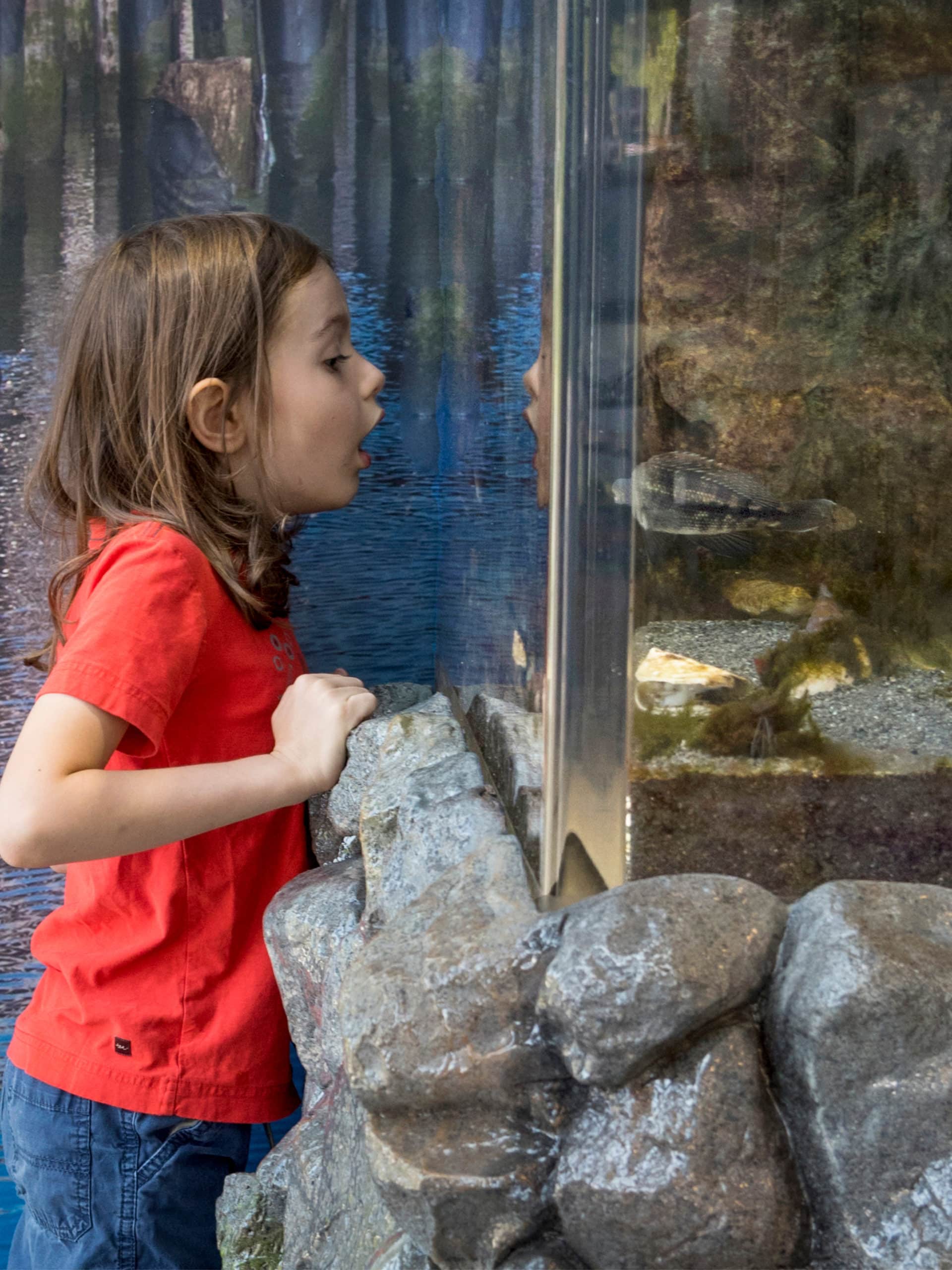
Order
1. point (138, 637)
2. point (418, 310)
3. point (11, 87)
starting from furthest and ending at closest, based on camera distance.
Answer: point (418, 310)
point (11, 87)
point (138, 637)

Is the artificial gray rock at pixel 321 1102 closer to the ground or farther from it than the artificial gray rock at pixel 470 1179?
closer to the ground

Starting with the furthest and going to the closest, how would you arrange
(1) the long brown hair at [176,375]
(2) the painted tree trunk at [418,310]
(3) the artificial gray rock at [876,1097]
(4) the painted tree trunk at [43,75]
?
(2) the painted tree trunk at [418,310] < (4) the painted tree trunk at [43,75] < (1) the long brown hair at [176,375] < (3) the artificial gray rock at [876,1097]

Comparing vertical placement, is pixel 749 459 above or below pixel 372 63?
below

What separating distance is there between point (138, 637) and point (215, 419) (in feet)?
1.31

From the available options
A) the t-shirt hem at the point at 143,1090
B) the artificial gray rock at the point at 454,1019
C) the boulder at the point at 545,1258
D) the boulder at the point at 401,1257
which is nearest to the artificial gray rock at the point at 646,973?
the artificial gray rock at the point at 454,1019

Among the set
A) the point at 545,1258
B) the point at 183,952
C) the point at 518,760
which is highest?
the point at 518,760

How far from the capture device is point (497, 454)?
4.31ft

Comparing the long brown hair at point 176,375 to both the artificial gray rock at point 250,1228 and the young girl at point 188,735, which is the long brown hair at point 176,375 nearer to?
the young girl at point 188,735

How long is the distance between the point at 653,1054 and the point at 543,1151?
0.40 feet

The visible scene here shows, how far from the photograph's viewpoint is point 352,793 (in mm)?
1457

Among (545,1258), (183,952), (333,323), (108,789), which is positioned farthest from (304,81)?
(545,1258)

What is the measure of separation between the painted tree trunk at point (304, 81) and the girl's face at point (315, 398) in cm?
48

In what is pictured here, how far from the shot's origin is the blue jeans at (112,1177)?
1.39 meters

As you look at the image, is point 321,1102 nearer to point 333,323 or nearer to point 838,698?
point 838,698
